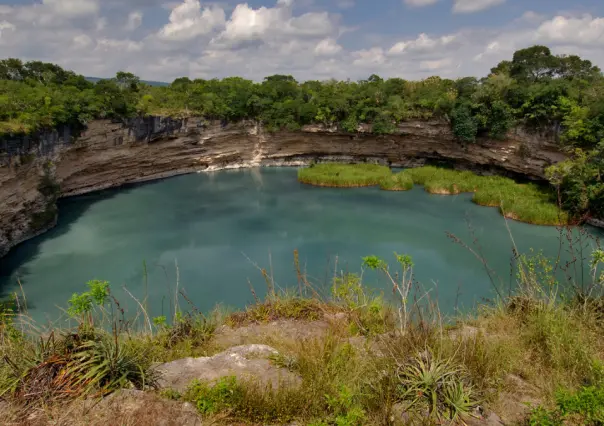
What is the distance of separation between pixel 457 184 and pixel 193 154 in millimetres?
14606

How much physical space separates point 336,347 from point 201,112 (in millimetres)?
21127

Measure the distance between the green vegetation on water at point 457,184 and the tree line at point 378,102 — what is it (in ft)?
4.09

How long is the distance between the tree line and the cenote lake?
12.3ft

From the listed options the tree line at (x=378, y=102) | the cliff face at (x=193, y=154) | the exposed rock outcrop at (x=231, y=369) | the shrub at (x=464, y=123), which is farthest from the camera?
the shrub at (x=464, y=123)

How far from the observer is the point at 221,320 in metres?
6.50

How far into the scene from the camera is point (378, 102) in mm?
24328

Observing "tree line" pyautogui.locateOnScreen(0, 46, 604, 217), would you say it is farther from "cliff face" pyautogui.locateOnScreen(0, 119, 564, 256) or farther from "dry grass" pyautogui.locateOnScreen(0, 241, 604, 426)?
"dry grass" pyautogui.locateOnScreen(0, 241, 604, 426)

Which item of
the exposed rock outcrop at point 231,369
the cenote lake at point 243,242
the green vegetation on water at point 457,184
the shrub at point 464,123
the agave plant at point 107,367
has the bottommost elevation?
the cenote lake at point 243,242

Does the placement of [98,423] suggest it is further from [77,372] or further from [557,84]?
[557,84]

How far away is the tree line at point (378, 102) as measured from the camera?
15.8 m

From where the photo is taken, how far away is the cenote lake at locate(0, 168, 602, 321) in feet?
35.3

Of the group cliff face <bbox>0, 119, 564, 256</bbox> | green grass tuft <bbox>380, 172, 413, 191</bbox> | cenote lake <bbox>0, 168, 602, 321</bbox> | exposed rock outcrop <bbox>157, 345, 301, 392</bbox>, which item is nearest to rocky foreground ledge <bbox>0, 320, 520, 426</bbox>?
exposed rock outcrop <bbox>157, 345, 301, 392</bbox>

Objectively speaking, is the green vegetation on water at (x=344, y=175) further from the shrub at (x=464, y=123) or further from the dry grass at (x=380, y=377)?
the dry grass at (x=380, y=377)

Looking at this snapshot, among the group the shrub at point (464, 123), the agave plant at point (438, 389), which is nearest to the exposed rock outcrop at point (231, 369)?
the agave plant at point (438, 389)
